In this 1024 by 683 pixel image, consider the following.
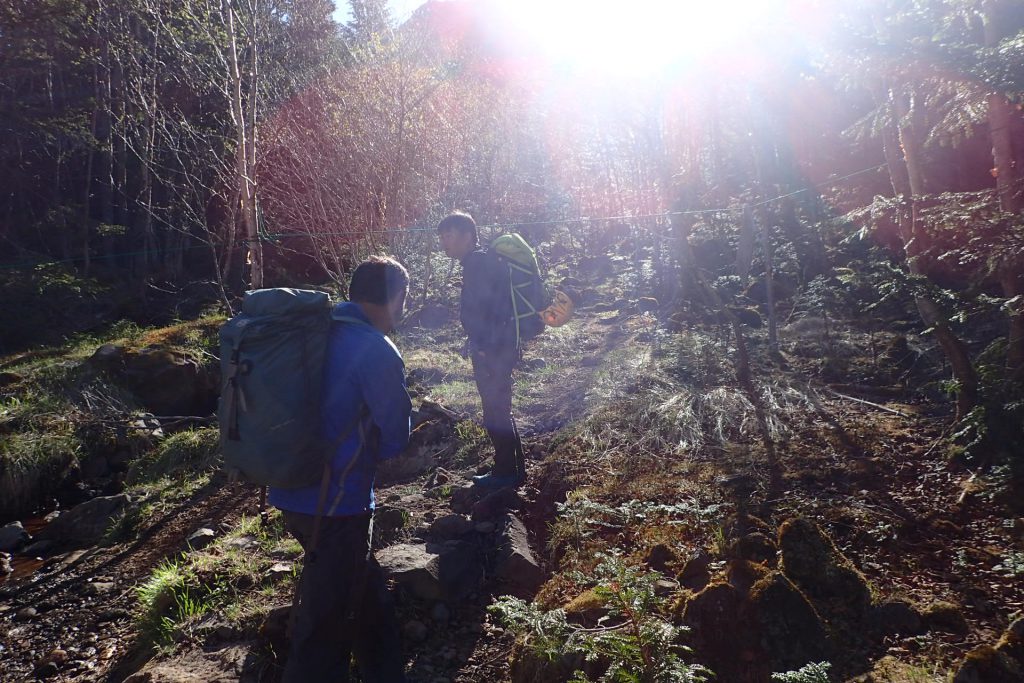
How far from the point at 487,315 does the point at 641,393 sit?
2306mm

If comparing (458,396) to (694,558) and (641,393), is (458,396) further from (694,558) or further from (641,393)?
(694,558)

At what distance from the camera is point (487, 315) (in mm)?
4031

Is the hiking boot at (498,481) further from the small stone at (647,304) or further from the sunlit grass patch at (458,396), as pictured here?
the small stone at (647,304)

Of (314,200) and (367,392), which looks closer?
(367,392)

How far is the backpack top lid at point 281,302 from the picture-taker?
2.23 m

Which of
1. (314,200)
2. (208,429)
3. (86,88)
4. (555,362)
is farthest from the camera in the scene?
(86,88)

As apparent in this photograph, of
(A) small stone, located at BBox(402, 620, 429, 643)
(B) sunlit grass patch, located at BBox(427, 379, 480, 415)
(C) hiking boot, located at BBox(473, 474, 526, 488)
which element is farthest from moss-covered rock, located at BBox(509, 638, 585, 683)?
(B) sunlit grass patch, located at BBox(427, 379, 480, 415)

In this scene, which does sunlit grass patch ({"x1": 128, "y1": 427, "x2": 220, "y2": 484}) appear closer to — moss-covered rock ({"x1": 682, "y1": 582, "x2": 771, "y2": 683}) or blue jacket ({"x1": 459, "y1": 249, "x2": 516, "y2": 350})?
blue jacket ({"x1": 459, "y1": 249, "x2": 516, "y2": 350})

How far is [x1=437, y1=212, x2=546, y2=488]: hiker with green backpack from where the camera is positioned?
3984 mm

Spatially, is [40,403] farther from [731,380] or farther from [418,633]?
[731,380]

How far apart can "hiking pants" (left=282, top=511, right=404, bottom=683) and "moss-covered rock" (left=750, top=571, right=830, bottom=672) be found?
4.52ft

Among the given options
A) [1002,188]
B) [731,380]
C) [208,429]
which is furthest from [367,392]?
[208,429]

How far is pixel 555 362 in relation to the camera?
8.34 m

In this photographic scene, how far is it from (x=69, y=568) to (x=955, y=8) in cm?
676
